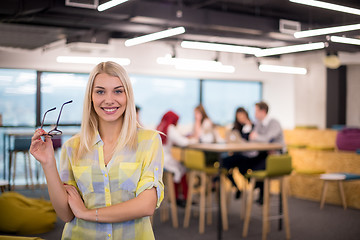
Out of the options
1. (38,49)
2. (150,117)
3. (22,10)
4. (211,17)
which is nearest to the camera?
(22,10)

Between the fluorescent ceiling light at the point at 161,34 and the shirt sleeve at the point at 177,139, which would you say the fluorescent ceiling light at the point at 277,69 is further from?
the shirt sleeve at the point at 177,139

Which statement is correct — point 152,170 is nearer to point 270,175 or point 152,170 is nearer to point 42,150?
point 42,150

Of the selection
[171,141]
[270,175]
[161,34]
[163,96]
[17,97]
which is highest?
[161,34]

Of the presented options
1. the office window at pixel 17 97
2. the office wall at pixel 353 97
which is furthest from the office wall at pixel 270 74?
the office window at pixel 17 97

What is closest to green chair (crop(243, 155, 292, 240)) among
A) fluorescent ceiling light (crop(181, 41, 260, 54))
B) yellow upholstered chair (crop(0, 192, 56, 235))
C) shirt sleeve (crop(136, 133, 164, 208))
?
fluorescent ceiling light (crop(181, 41, 260, 54))

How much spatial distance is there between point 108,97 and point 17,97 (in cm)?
563

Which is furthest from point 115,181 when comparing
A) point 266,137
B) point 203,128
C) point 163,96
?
point 163,96

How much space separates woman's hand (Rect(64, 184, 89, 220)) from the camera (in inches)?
56.9

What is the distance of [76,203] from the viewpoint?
146cm

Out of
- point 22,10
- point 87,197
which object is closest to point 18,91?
point 22,10

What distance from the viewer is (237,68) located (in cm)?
1156

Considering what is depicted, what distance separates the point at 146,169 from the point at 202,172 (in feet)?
12.5

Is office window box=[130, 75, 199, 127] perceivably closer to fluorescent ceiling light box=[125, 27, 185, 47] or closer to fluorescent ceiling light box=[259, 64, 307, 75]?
fluorescent ceiling light box=[259, 64, 307, 75]

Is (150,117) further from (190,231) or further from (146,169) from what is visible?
(146,169)
